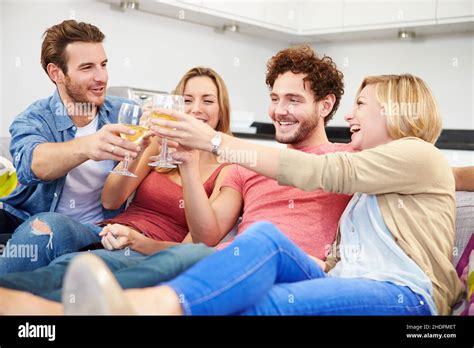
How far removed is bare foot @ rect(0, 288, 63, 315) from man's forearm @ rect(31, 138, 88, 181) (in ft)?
1.70

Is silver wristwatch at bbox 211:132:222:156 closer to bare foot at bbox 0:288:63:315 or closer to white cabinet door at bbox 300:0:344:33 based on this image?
bare foot at bbox 0:288:63:315

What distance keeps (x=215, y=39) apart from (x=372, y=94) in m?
2.56

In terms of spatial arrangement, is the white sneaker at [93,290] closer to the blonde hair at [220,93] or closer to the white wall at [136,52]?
the blonde hair at [220,93]

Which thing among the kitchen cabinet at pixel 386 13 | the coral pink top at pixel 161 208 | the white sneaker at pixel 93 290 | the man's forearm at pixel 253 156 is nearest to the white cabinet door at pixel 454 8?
the kitchen cabinet at pixel 386 13

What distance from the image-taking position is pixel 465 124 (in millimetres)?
3746

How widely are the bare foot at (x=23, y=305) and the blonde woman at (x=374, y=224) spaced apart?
0.32 meters

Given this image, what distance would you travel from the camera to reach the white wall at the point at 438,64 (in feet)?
12.3

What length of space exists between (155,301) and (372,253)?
21.8 inches

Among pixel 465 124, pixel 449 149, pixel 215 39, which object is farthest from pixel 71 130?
pixel 465 124

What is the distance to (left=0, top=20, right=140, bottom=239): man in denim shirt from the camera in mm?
1848

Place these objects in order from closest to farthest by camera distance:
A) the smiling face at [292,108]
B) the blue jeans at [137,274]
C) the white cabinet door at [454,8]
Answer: the blue jeans at [137,274]
the smiling face at [292,108]
the white cabinet door at [454,8]

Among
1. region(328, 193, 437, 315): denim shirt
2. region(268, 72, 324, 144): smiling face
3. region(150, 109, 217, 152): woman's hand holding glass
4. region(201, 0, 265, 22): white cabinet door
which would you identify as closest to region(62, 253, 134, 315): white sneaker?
region(150, 109, 217, 152): woman's hand holding glass

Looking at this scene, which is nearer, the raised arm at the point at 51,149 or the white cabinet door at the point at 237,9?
the raised arm at the point at 51,149
